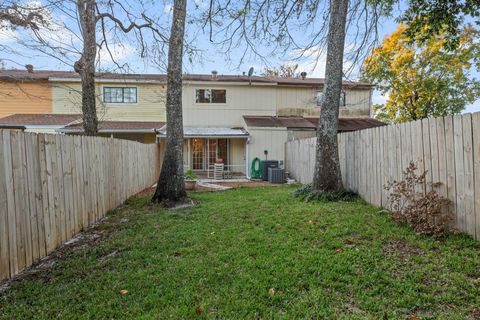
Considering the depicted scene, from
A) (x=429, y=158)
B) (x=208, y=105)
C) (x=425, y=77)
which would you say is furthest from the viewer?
(x=425, y=77)

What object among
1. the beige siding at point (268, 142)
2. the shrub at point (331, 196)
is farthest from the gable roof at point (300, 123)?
the shrub at point (331, 196)

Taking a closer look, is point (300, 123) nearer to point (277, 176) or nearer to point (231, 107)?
point (231, 107)

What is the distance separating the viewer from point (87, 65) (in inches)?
313

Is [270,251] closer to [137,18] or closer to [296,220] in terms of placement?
[296,220]

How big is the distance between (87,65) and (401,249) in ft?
27.7

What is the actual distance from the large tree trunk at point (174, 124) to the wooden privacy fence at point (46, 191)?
4.49ft

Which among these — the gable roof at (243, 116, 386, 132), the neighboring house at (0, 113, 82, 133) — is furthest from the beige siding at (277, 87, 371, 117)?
the neighboring house at (0, 113, 82, 133)

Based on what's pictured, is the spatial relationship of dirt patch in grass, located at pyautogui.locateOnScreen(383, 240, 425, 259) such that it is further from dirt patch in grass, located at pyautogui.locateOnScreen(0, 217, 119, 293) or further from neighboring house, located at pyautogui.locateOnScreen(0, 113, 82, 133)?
neighboring house, located at pyautogui.locateOnScreen(0, 113, 82, 133)

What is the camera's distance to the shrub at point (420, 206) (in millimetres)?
4242

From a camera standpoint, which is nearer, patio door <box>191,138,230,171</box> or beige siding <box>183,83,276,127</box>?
beige siding <box>183,83,276,127</box>

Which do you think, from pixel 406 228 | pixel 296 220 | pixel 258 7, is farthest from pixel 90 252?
pixel 258 7

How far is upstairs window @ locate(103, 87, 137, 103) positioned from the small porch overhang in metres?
3.54

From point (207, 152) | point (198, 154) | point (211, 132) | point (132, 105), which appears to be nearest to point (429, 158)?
point (211, 132)

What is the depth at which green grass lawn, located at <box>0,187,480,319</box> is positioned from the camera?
2.62 m
